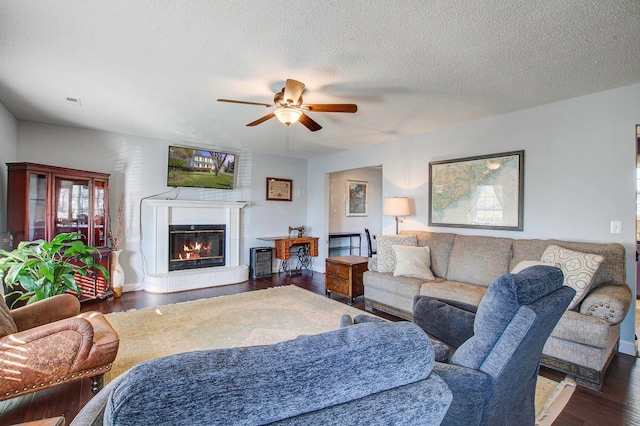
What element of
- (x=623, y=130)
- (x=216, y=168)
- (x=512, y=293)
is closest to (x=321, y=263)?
(x=216, y=168)

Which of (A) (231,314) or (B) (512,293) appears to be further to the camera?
(A) (231,314)

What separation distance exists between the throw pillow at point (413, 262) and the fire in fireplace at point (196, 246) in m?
3.37

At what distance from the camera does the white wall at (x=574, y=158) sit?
9.24 ft

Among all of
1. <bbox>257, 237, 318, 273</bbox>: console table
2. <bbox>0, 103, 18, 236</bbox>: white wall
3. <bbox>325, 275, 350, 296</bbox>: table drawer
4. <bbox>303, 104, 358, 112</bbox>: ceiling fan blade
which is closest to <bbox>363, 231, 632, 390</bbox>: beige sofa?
<bbox>325, 275, 350, 296</bbox>: table drawer

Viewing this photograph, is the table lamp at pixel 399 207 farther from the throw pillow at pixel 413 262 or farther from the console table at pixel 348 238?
the console table at pixel 348 238

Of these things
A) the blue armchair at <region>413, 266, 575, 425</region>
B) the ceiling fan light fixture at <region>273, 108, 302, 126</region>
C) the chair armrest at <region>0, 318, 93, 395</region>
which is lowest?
the chair armrest at <region>0, 318, 93, 395</region>

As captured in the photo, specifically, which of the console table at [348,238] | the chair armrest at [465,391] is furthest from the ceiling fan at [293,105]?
the console table at [348,238]

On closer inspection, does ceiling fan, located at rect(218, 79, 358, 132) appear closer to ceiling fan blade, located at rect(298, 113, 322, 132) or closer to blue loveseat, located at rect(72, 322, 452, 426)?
ceiling fan blade, located at rect(298, 113, 322, 132)

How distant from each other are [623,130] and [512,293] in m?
2.94

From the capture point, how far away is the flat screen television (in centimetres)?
511

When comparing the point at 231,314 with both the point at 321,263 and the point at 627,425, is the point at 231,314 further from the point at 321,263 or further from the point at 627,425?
the point at 627,425

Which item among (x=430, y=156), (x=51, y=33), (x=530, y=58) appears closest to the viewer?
(x=51, y=33)

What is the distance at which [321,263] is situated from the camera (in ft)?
21.2

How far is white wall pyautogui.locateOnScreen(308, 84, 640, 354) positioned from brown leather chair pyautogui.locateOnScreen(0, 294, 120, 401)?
394 cm
